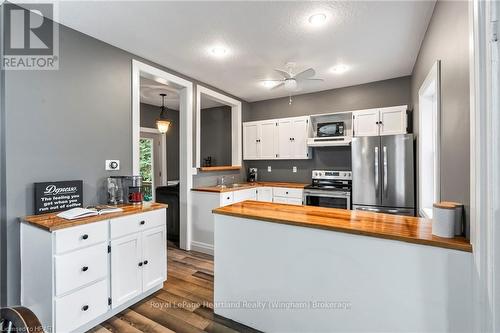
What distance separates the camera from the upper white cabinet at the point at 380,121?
3.51 metres

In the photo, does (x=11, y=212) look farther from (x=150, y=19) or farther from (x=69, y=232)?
(x=150, y=19)

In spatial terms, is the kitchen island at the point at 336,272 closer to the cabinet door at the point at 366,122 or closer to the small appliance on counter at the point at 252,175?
the cabinet door at the point at 366,122

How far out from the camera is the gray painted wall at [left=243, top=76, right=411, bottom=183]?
3873 mm

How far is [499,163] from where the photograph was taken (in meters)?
0.96

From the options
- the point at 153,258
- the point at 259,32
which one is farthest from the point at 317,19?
the point at 153,258

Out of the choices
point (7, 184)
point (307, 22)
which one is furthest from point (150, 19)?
point (7, 184)

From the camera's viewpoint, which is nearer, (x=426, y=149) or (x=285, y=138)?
(x=426, y=149)

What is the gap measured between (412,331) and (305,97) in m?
4.06

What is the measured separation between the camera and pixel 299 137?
4.43m

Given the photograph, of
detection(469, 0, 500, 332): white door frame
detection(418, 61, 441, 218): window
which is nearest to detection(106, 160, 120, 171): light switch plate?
detection(469, 0, 500, 332): white door frame

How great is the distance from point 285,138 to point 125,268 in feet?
11.1

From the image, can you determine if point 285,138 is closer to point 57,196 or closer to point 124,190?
point 124,190

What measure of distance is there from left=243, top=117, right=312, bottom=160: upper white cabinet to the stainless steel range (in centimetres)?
48

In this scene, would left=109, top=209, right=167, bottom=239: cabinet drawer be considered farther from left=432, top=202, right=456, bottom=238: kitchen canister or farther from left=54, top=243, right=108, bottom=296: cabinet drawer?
left=432, top=202, right=456, bottom=238: kitchen canister
